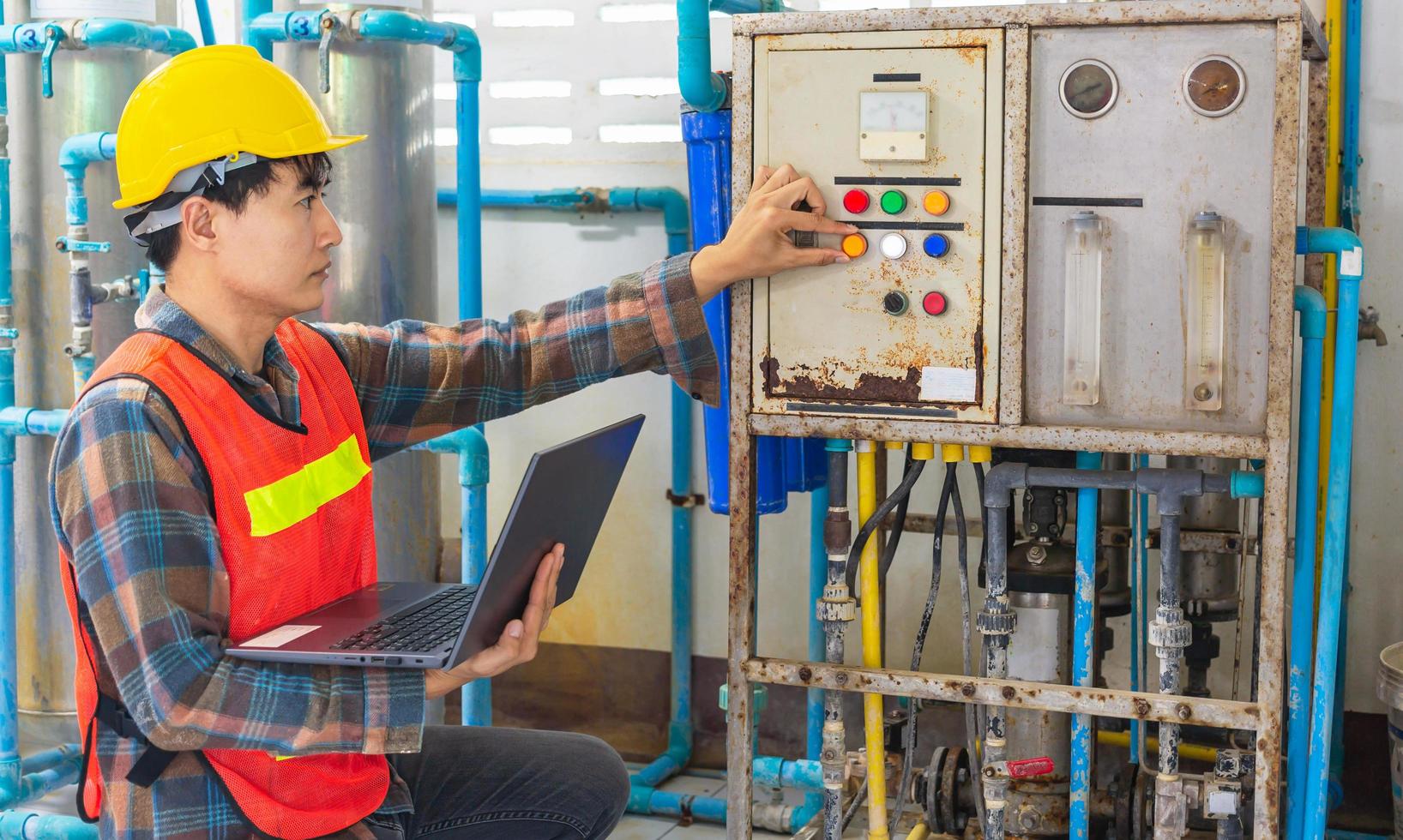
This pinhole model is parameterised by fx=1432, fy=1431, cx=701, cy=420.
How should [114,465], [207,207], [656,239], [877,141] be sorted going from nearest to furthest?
[114,465], [207,207], [877,141], [656,239]

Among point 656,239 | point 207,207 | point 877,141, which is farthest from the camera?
point 656,239

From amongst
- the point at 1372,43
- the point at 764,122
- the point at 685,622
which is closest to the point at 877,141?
the point at 764,122

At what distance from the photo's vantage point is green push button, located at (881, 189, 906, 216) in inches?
63.8

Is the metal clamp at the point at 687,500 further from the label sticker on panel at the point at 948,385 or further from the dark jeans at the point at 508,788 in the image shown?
the label sticker on panel at the point at 948,385

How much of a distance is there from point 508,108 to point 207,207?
4.63ft

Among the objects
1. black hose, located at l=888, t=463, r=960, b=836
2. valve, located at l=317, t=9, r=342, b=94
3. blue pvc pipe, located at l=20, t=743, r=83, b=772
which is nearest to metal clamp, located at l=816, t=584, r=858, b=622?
black hose, located at l=888, t=463, r=960, b=836

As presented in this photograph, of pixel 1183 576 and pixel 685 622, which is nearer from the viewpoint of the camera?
pixel 1183 576

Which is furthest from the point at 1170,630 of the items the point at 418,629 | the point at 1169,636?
the point at 418,629

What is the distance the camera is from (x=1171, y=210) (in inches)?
61.1

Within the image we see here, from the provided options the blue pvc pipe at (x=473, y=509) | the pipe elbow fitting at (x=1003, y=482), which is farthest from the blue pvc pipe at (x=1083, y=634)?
the blue pvc pipe at (x=473, y=509)

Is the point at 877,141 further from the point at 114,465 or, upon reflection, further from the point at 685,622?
the point at 685,622

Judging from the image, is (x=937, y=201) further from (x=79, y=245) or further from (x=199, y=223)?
(x=79, y=245)

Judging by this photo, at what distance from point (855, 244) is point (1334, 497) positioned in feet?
2.11

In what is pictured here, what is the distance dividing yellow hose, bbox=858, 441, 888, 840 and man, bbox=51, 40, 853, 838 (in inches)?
10.5
